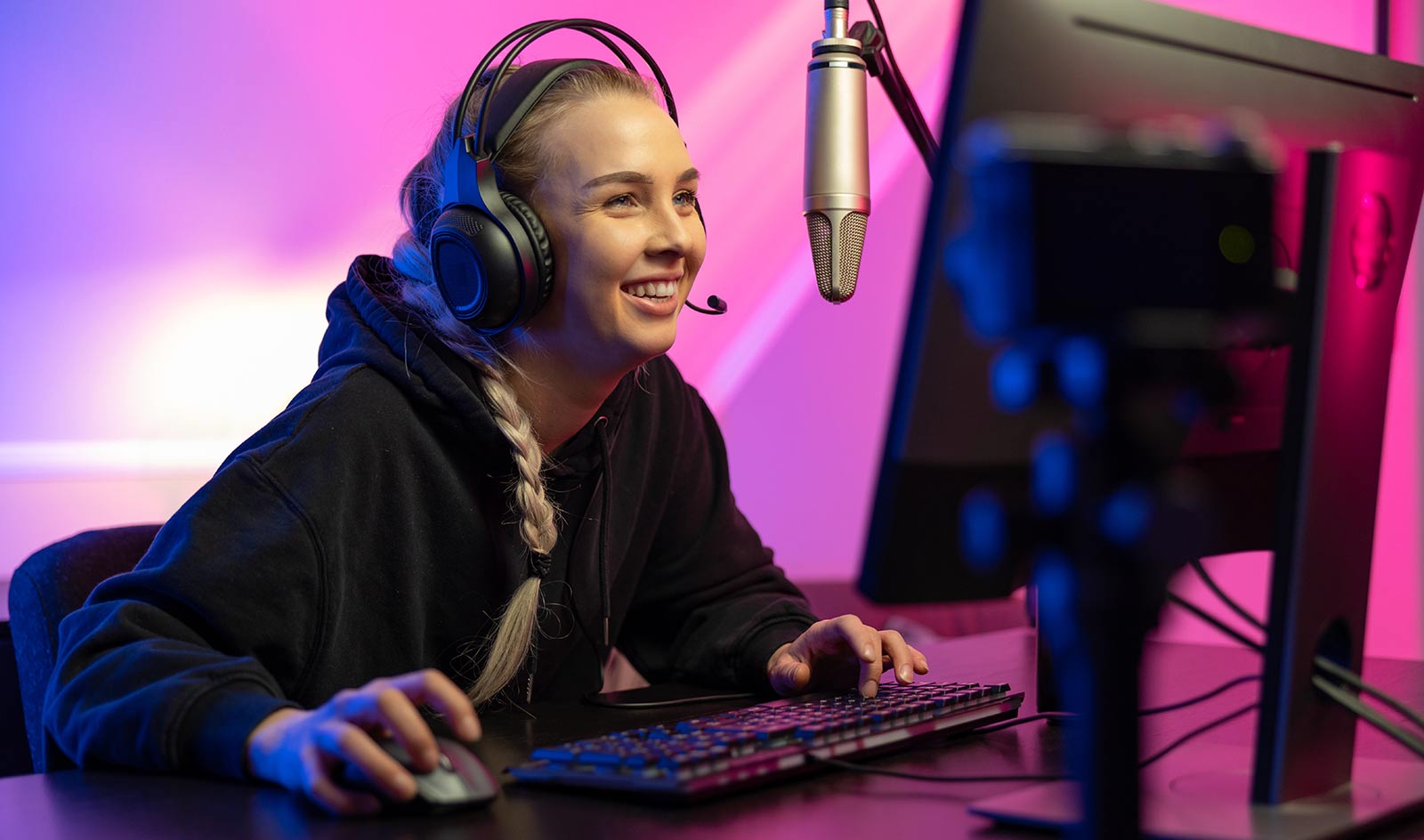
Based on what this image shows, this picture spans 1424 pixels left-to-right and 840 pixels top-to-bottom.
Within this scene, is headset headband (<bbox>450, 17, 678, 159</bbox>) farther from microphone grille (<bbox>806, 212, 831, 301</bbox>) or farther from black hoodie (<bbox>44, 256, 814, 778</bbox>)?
microphone grille (<bbox>806, 212, 831, 301</bbox>)

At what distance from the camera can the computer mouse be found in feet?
2.30

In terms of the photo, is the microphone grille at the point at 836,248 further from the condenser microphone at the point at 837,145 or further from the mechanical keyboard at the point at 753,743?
the mechanical keyboard at the point at 753,743

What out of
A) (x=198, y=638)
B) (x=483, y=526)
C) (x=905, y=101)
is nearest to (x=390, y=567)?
(x=483, y=526)

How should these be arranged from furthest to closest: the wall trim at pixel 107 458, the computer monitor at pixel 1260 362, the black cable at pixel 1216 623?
the wall trim at pixel 107 458
the black cable at pixel 1216 623
the computer monitor at pixel 1260 362

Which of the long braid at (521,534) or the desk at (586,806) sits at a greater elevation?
the long braid at (521,534)

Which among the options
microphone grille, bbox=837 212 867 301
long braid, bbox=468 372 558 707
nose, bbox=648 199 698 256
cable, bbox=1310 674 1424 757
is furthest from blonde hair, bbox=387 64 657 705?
cable, bbox=1310 674 1424 757

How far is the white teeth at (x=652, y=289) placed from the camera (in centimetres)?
126

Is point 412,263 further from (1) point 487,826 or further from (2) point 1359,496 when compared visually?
(2) point 1359,496

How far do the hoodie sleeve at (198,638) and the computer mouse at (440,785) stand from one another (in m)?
0.13

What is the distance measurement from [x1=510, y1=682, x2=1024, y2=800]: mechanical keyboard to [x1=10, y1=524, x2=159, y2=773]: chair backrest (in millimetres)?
511

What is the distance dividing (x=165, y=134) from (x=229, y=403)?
0.39 metres

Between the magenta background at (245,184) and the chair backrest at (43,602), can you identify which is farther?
the magenta background at (245,184)

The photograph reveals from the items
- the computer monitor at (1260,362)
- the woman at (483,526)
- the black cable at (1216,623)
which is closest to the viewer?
the computer monitor at (1260,362)

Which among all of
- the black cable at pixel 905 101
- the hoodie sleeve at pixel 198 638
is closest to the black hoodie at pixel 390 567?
the hoodie sleeve at pixel 198 638
